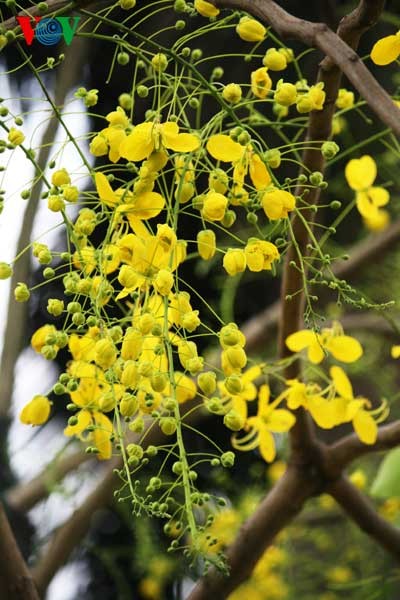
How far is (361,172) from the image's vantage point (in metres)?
0.61

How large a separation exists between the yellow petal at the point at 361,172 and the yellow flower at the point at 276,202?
271 millimetres

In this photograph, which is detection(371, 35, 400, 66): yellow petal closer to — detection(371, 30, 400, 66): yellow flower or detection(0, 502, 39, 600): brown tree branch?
detection(371, 30, 400, 66): yellow flower

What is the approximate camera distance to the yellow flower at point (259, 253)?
A: 349mm

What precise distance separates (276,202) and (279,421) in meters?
0.26

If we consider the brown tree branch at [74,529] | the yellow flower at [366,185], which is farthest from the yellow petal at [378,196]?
the brown tree branch at [74,529]

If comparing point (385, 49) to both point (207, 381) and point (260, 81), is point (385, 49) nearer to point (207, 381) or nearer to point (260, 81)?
point (260, 81)

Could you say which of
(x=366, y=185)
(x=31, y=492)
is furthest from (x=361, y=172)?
(x=31, y=492)

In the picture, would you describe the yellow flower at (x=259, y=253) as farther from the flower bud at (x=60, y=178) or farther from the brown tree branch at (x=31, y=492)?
the brown tree branch at (x=31, y=492)

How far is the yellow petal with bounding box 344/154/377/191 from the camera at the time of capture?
61cm

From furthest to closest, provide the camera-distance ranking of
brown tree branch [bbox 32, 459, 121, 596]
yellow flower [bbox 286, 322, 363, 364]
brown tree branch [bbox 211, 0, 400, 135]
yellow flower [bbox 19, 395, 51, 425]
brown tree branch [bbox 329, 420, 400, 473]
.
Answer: brown tree branch [bbox 32, 459, 121, 596]
brown tree branch [bbox 329, 420, 400, 473]
yellow flower [bbox 286, 322, 363, 364]
yellow flower [bbox 19, 395, 51, 425]
brown tree branch [bbox 211, 0, 400, 135]

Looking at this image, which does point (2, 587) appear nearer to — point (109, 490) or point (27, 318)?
point (109, 490)

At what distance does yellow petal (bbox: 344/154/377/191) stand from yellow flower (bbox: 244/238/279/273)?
0.27 m

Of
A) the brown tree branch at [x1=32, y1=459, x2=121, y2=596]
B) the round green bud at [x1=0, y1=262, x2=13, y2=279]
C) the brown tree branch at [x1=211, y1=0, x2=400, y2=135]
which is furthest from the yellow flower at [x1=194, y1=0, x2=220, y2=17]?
the brown tree branch at [x1=32, y1=459, x2=121, y2=596]

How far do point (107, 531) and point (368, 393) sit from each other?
1.43 feet
